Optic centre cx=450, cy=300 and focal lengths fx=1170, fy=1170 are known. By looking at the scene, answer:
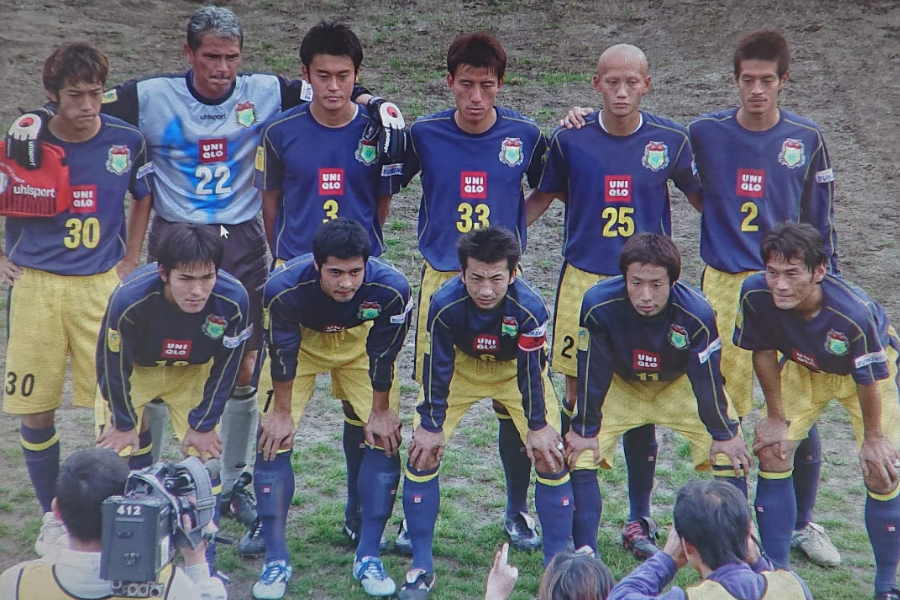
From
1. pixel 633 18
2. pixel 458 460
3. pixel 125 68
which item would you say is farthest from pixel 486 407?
pixel 633 18

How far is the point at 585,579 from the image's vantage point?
3.87 m

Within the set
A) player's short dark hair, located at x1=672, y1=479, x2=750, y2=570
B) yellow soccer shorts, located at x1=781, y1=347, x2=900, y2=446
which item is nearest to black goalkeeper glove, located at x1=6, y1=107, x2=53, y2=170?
player's short dark hair, located at x1=672, y1=479, x2=750, y2=570

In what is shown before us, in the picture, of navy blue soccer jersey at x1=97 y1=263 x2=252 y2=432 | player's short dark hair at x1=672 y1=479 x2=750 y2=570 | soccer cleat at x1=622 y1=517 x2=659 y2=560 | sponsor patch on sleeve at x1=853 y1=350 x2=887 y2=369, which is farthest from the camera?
soccer cleat at x1=622 y1=517 x2=659 y2=560

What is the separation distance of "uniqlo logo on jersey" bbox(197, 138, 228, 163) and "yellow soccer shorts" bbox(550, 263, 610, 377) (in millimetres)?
1961

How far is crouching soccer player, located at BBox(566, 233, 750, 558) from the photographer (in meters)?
5.43

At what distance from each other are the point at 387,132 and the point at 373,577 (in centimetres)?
225

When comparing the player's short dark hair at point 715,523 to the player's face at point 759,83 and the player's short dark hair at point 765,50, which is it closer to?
the player's face at point 759,83

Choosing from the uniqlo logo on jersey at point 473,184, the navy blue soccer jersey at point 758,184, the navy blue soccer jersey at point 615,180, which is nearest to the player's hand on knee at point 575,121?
the navy blue soccer jersey at point 615,180

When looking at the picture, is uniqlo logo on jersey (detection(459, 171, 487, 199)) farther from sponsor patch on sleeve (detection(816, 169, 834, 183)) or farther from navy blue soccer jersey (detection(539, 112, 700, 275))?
sponsor patch on sleeve (detection(816, 169, 834, 183))

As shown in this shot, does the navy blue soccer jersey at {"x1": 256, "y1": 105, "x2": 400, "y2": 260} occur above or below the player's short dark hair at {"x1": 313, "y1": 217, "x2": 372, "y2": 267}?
above

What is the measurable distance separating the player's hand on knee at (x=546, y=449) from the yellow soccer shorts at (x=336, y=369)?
0.74 m

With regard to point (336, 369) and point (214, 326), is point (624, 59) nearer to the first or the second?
point (336, 369)

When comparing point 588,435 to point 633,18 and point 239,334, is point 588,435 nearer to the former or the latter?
point 239,334

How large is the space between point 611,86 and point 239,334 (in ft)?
7.55
